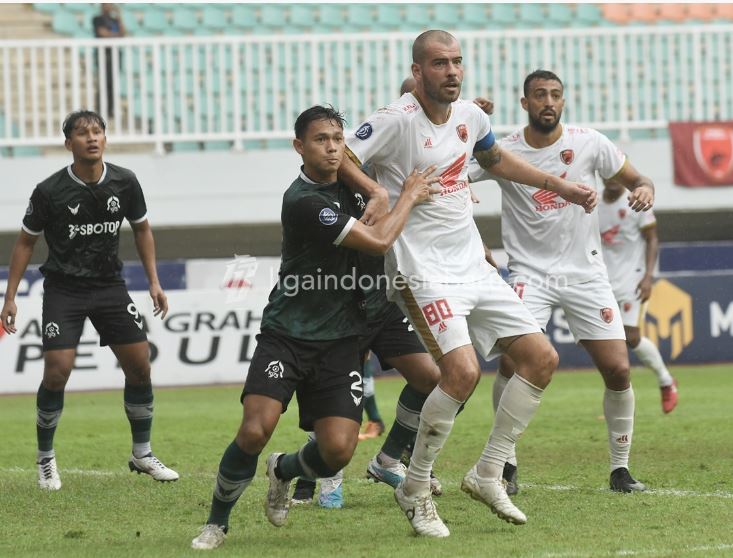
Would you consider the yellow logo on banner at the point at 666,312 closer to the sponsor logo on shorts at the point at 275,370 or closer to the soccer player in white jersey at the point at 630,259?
the soccer player in white jersey at the point at 630,259

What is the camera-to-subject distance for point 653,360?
11586 millimetres

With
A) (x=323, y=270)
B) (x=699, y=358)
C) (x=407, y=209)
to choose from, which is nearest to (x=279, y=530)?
(x=323, y=270)

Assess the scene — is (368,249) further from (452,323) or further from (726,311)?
(726,311)

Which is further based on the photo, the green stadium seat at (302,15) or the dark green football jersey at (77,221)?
the green stadium seat at (302,15)

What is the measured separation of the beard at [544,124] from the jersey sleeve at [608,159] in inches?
11.4

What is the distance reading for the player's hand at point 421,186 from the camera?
227 inches

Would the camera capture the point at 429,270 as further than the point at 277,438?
→ No

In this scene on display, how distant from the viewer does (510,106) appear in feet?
60.0

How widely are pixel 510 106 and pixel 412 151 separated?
1244 centimetres

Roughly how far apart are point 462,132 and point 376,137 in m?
0.48

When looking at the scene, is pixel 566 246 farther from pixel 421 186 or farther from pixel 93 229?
pixel 93 229

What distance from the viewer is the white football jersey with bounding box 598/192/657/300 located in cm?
1200

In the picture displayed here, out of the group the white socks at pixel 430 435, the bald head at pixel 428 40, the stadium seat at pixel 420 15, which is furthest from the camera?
the stadium seat at pixel 420 15

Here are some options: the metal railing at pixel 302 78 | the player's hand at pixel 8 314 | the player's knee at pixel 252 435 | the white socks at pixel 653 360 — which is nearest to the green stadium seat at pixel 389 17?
the metal railing at pixel 302 78
